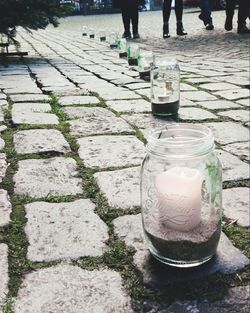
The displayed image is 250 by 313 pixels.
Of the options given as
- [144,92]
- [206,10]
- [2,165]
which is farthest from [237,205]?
[206,10]

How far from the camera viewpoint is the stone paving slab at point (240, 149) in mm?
2230

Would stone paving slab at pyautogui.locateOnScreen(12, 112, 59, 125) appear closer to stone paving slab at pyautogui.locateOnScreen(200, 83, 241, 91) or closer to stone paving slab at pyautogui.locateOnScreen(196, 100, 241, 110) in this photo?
stone paving slab at pyautogui.locateOnScreen(196, 100, 241, 110)

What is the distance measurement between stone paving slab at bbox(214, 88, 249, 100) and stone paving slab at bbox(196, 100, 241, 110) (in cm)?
17

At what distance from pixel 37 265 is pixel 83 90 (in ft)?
9.04

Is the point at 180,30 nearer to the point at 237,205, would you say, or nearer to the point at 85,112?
the point at 85,112

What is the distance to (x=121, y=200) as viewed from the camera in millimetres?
1727

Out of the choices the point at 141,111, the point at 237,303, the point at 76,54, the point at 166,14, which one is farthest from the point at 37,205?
the point at 166,14

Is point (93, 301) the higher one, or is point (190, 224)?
point (190, 224)

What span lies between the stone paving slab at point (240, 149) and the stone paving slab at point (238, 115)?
50 cm

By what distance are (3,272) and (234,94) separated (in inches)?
111

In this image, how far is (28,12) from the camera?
210 inches

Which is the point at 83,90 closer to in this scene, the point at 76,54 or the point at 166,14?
the point at 76,54

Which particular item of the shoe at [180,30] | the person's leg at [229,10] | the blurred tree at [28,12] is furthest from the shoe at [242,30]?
the blurred tree at [28,12]

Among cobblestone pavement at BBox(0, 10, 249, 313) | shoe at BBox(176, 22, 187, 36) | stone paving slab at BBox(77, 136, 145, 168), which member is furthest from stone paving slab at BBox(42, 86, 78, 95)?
shoe at BBox(176, 22, 187, 36)
